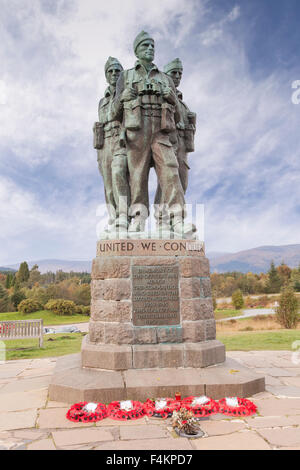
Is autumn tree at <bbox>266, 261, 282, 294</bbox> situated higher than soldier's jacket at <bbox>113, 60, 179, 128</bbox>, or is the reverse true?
soldier's jacket at <bbox>113, 60, 179, 128</bbox>

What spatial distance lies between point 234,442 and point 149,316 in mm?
2060

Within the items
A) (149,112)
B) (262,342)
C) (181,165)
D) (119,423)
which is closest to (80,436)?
(119,423)

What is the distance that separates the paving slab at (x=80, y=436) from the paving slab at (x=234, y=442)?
30.5 inches

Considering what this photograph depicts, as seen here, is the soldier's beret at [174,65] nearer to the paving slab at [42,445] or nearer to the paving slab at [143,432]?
the paving slab at [143,432]

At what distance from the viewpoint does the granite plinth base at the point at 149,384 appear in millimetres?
3781

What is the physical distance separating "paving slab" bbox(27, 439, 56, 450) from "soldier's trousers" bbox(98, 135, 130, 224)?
3288mm

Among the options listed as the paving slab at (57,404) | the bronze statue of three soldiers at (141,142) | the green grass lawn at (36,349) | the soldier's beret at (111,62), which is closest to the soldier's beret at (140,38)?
the bronze statue of three soldiers at (141,142)

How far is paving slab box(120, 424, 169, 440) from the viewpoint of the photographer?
2.94m

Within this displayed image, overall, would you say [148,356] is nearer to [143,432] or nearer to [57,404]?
[57,404]

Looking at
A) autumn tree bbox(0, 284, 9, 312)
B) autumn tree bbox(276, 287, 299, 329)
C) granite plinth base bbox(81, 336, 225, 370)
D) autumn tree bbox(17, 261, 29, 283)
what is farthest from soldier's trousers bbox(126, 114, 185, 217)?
autumn tree bbox(17, 261, 29, 283)

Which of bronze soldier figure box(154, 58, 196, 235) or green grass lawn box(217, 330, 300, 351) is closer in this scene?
bronze soldier figure box(154, 58, 196, 235)

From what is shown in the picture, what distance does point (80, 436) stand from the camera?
2.98m

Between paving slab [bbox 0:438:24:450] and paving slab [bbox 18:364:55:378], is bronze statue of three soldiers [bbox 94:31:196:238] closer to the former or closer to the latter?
paving slab [bbox 18:364:55:378]
